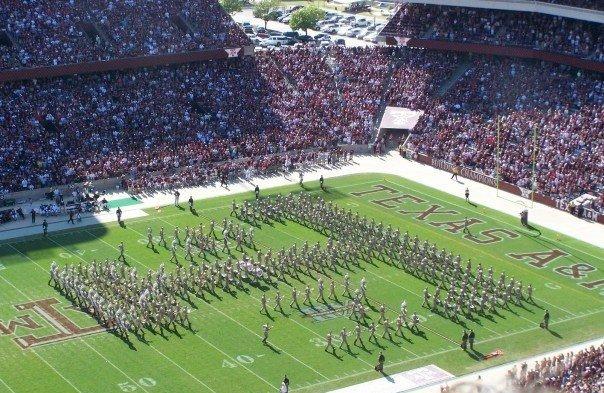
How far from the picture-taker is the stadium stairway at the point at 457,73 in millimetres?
68688

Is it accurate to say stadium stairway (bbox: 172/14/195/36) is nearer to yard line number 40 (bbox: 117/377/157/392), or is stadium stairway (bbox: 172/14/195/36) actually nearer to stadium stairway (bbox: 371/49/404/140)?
stadium stairway (bbox: 371/49/404/140)

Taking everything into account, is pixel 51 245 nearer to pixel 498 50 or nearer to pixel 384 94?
pixel 384 94

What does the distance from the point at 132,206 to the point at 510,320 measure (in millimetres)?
19800

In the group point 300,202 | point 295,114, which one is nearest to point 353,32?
point 295,114

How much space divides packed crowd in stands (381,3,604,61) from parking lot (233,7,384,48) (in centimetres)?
904

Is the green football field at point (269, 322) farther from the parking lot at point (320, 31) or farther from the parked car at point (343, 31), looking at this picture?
the parked car at point (343, 31)

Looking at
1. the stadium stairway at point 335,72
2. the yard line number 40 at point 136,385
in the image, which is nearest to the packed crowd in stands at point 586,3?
the stadium stairway at point 335,72

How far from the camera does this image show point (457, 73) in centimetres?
6969

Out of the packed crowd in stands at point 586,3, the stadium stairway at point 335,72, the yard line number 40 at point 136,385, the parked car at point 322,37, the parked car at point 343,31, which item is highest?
the packed crowd in stands at point 586,3

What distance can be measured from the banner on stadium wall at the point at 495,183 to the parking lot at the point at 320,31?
68.6 ft

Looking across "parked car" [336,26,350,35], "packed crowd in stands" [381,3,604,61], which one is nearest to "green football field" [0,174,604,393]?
"packed crowd in stands" [381,3,604,61]

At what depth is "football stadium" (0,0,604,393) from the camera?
3866cm

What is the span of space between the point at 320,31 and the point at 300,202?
42.5 m

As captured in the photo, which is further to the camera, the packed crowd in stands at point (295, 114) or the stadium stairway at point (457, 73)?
the stadium stairway at point (457, 73)
